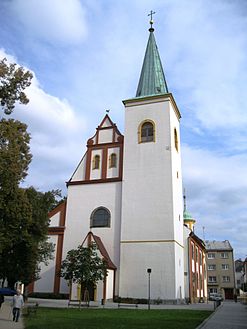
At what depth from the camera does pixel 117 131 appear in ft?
119

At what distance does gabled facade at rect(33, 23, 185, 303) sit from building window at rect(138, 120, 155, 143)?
0.09 m

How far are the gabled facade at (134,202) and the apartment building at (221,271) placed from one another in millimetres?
52128

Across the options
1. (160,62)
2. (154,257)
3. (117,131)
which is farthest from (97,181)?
(160,62)

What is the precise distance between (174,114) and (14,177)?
23940 millimetres

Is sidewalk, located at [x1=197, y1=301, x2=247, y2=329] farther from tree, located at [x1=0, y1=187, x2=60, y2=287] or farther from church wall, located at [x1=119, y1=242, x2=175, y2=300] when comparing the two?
tree, located at [x1=0, y1=187, x2=60, y2=287]

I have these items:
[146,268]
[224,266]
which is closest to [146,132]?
[146,268]

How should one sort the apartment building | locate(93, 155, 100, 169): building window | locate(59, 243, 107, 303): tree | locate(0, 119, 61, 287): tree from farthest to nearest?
1. the apartment building
2. locate(93, 155, 100, 169): building window
3. locate(59, 243, 107, 303): tree
4. locate(0, 119, 61, 287): tree

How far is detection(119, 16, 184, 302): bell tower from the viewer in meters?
30.4

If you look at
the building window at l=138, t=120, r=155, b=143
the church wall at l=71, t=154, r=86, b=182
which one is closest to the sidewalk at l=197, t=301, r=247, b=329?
the building window at l=138, t=120, r=155, b=143

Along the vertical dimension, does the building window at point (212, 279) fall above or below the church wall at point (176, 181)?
below

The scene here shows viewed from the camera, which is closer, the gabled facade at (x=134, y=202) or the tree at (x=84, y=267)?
the tree at (x=84, y=267)

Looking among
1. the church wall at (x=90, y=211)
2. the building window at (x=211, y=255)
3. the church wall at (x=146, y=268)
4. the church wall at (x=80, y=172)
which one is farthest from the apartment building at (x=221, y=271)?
the church wall at (x=80, y=172)

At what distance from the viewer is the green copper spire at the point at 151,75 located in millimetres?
37312

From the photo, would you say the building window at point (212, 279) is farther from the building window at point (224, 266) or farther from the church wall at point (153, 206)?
the church wall at point (153, 206)
